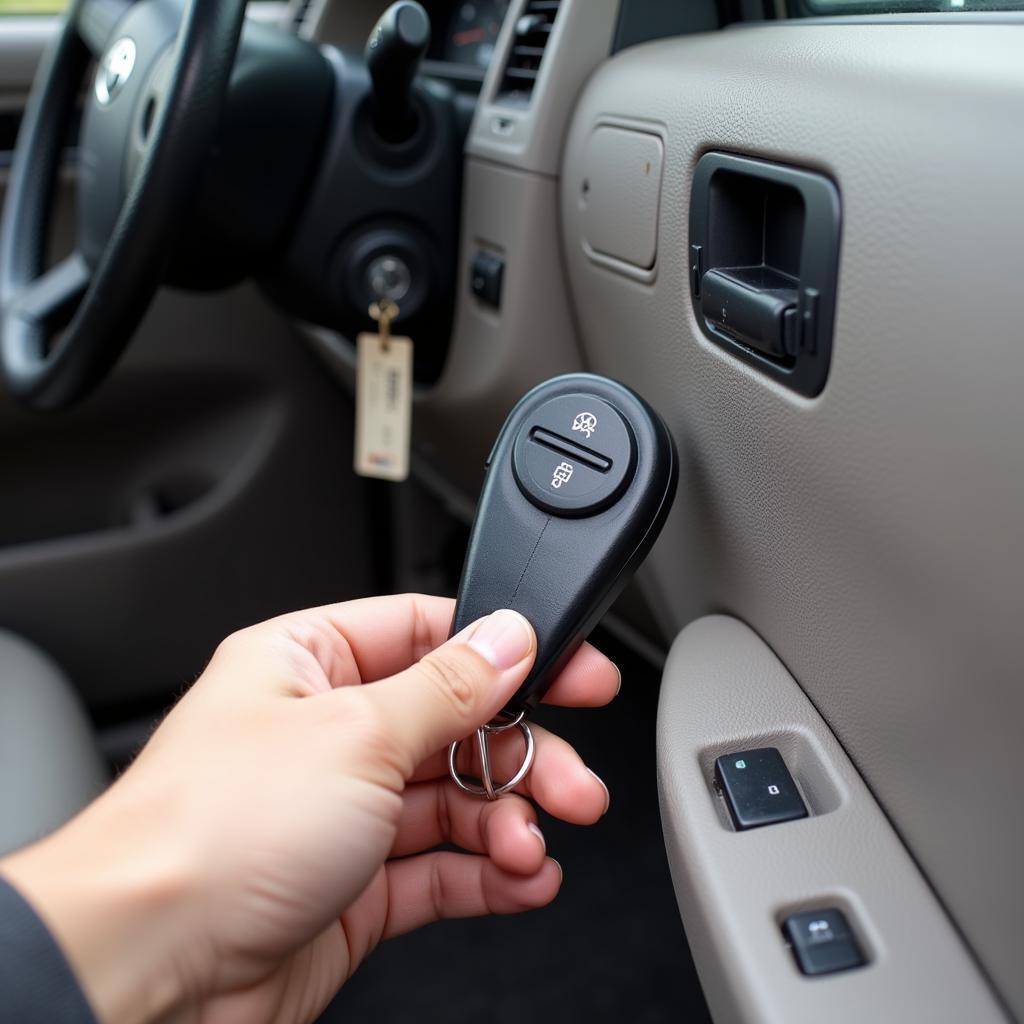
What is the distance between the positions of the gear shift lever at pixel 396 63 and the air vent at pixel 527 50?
0.09 m

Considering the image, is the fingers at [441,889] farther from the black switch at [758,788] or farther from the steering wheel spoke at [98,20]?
the steering wheel spoke at [98,20]

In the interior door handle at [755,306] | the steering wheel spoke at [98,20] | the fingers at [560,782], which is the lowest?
the fingers at [560,782]

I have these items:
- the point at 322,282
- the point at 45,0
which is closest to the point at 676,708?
the point at 322,282

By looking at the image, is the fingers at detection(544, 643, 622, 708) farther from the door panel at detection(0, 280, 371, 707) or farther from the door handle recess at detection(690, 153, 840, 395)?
the door panel at detection(0, 280, 371, 707)

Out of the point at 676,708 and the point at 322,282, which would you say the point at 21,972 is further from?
the point at 322,282

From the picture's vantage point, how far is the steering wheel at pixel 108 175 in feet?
2.62

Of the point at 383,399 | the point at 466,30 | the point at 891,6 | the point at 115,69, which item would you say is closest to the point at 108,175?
the point at 115,69

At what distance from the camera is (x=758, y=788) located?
0.55 meters

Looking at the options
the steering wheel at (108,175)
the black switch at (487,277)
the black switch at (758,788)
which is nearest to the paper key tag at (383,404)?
the black switch at (487,277)

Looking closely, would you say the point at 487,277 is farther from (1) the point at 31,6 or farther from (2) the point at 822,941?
(1) the point at 31,6

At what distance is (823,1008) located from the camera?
45 cm

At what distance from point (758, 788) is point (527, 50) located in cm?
69

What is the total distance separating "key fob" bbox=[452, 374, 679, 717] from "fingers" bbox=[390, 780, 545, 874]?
0.19 feet

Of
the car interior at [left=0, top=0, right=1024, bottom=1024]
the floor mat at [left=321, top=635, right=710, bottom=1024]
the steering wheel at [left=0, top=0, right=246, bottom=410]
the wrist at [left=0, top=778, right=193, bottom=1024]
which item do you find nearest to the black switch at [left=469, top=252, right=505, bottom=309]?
the car interior at [left=0, top=0, right=1024, bottom=1024]
